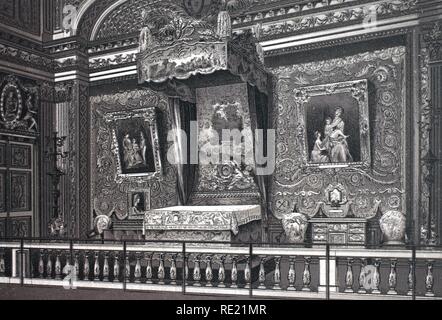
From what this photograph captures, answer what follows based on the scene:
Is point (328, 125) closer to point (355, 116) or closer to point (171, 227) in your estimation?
point (355, 116)

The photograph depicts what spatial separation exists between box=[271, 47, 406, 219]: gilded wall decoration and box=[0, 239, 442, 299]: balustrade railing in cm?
142

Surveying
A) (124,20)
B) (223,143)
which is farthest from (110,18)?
(223,143)

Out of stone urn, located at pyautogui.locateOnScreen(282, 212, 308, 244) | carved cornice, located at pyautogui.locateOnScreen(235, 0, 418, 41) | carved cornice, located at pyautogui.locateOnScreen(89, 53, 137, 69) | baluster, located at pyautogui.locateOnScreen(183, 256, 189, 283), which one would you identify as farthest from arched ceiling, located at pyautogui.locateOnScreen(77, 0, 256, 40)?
baluster, located at pyautogui.locateOnScreen(183, 256, 189, 283)

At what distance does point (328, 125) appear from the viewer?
7.18 metres

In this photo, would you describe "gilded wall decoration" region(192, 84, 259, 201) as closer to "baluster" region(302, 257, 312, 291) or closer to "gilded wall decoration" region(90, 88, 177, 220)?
"gilded wall decoration" region(90, 88, 177, 220)

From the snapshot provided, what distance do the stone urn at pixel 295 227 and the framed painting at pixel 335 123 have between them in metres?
0.92

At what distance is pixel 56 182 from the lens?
27.9ft

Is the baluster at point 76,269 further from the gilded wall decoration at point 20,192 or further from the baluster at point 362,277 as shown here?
the baluster at point 362,277

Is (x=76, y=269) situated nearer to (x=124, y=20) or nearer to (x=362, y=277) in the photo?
(x=362, y=277)

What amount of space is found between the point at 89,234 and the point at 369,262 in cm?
611

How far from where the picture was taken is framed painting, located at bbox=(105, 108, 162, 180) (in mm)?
8547

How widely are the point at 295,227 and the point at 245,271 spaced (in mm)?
2276

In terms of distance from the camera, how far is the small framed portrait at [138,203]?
8641 mm
